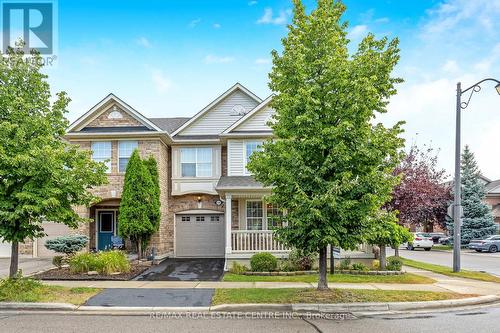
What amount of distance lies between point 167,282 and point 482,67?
16763mm

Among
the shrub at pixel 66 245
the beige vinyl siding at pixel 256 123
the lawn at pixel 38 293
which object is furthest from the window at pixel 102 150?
the lawn at pixel 38 293

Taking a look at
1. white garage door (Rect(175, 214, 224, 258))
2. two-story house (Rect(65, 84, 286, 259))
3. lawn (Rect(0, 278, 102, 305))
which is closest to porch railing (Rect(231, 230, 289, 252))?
two-story house (Rect(65, 84, 286, 259))

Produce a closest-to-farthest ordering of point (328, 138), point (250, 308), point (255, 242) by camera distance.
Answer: point (250, 308), point (328, 138), point (255, 242)

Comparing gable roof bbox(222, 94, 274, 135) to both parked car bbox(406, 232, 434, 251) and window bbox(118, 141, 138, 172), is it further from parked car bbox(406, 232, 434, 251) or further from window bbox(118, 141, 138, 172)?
parked car bbox(406, 232, 434, 251)

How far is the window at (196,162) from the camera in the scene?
21359mm

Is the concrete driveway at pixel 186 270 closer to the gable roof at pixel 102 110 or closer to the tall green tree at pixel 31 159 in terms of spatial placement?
the tall green tree at pixel 31 159

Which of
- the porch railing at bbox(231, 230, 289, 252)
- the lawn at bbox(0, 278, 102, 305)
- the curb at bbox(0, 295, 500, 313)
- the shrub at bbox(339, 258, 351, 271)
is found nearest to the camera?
the curb at bbox(0, 295, 500, 313)

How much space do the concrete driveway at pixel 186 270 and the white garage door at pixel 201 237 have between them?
1024 millimetres

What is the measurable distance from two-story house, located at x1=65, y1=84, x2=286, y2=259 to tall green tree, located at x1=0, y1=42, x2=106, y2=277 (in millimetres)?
8159

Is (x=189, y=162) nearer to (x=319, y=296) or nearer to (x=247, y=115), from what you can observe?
(x=247, y=115)

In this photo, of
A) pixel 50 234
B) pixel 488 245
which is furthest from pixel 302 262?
pixel 488 245

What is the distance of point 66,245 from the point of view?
17.3 metres

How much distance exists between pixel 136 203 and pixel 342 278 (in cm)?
957

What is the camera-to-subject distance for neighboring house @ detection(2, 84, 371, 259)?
1991cm
